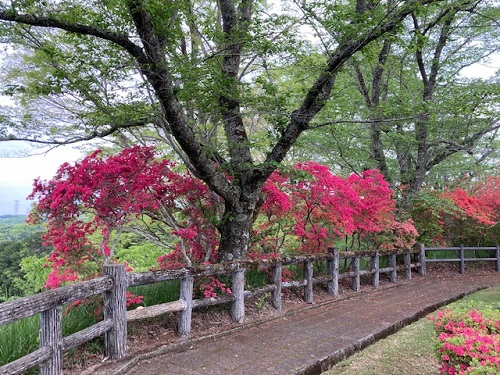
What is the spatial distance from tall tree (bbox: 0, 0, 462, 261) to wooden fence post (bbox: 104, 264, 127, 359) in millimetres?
1779

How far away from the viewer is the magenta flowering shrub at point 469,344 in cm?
244

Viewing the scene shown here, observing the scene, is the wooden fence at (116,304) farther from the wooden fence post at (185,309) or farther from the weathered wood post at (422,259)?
the weathered wood post at (422,259)

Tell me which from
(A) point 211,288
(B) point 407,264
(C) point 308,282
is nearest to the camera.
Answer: (A) point 211,288

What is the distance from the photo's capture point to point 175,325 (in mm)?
4480

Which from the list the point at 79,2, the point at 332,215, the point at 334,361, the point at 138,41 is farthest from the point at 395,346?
the point at 79,2

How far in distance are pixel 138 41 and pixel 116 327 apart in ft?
11.2

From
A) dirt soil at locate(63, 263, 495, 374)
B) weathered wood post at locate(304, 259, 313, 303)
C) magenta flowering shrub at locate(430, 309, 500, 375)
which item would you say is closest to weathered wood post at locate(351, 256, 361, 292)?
dirt soil at locate(63, 263, 495, 374)

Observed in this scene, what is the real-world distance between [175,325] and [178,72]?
10.2 feet

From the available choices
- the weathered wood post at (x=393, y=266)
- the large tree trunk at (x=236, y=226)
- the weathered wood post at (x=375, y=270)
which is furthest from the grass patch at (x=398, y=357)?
the weathered wood post at (x=393, y=266)

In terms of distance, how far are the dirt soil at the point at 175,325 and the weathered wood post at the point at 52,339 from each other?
1.12 feet

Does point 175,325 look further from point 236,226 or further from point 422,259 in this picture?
point 422,259

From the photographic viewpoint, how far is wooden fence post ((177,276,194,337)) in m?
4.32

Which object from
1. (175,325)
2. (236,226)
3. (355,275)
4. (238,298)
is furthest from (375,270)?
(175,325)

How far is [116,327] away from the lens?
3633 mm
